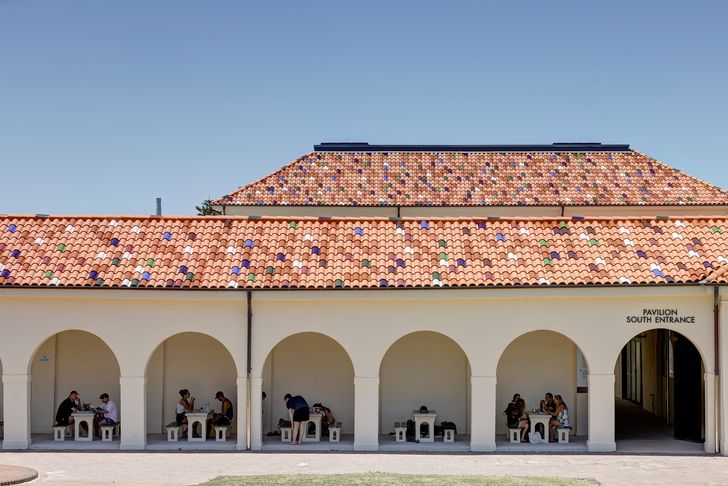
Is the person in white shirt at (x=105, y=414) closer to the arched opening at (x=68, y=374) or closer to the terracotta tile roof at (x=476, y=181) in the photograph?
the arched opening at (x=68, y=374)

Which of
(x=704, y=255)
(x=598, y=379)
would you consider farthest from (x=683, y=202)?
(x=598, y=379)

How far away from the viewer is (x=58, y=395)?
2131cm

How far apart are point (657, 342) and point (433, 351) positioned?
736 cm

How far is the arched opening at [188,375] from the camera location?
2120 centimetres

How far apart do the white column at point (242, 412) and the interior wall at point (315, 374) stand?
6.32ft

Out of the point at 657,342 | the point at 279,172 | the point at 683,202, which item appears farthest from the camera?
the point at 279,172

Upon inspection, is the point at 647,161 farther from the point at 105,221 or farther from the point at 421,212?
the point at 105,221

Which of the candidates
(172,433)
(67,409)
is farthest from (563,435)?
(67,409)

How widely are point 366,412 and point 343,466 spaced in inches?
84.9

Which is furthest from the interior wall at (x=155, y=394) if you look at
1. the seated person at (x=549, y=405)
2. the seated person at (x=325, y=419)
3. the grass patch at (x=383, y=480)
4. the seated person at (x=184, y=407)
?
the seated person at (x=549, y=405)

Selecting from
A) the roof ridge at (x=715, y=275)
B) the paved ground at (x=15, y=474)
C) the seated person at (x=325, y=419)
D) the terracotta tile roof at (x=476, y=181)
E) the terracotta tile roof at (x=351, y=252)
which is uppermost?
the terracotta tile roof at (x=476, y=181)

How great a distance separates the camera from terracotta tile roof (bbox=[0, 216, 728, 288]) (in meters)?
19.3

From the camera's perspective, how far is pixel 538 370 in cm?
2122

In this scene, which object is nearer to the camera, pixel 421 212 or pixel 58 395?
pixel 58 395
